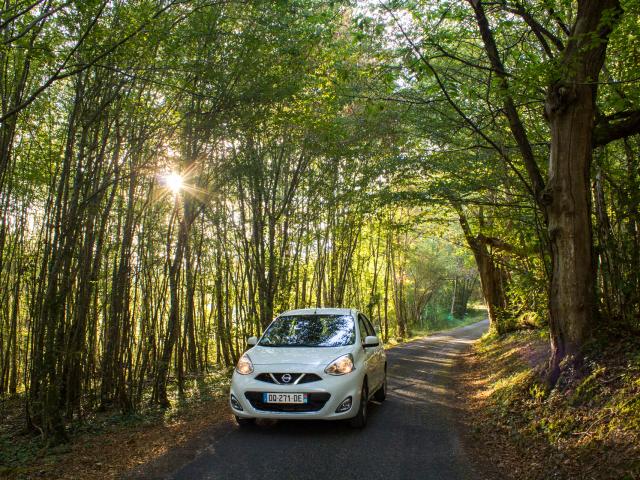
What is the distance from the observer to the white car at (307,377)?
543 cm

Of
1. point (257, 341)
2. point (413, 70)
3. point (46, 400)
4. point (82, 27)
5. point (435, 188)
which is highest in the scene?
point (82, 27)

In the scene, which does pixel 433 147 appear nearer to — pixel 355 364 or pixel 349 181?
pixel 349 181

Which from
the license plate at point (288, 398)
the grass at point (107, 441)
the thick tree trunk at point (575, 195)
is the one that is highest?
the thick tree trunk at point (575, 195)

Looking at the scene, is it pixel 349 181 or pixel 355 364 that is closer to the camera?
pixel 355 364

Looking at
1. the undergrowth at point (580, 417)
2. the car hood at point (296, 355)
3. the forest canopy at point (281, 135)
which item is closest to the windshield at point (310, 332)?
the car hood at point (296, 355)

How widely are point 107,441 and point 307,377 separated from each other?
9.91 ft

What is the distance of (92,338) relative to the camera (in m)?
9.55

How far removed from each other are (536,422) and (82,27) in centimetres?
741

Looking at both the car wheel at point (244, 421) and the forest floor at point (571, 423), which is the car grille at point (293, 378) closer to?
the car wheel at point (244, 421)

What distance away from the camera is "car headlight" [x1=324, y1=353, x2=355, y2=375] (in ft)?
18.4

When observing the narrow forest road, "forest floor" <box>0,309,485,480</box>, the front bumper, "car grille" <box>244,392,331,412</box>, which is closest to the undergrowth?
the narrow forest road

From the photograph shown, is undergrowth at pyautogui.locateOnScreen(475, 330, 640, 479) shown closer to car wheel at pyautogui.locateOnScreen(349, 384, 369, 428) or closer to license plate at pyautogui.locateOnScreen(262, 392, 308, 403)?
car wheel at pyautogui.locateOnScreen(349, 384, 369, 428)

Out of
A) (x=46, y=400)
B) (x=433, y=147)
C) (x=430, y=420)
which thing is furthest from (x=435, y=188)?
(x=46, y=400)

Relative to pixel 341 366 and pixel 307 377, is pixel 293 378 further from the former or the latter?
pixel 341 366
